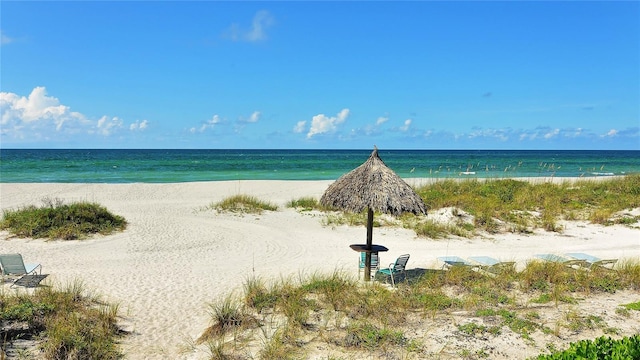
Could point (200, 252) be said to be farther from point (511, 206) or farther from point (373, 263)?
point (511, 206)

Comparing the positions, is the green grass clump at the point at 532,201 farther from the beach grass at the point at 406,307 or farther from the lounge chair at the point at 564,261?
the beach grass at the point at 406,307

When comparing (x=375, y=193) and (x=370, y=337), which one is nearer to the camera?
(x=370, y=337)

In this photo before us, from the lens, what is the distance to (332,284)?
7500 mm

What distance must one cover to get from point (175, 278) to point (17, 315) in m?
3.13

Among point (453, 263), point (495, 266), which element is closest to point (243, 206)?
point (453, 263)

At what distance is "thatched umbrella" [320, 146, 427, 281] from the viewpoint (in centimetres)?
853

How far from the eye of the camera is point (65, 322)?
18.9 feet

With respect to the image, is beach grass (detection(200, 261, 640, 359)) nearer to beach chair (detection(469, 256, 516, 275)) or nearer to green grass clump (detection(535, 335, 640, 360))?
beach chair (detection(469, 256, 516, 275))

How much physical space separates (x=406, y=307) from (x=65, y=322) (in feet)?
16.4

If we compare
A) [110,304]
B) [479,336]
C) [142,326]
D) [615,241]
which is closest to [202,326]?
[142,326]

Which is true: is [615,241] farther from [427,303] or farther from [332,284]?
[332,284]

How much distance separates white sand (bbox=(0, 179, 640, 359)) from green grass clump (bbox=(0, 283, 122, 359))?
1.10 ft

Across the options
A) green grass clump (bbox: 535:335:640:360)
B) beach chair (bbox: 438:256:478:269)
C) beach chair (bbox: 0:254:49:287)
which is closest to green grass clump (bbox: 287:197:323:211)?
beach chair (bbox: 438:256:478:269)

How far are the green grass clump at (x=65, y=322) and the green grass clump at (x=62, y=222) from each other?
5.31 m
